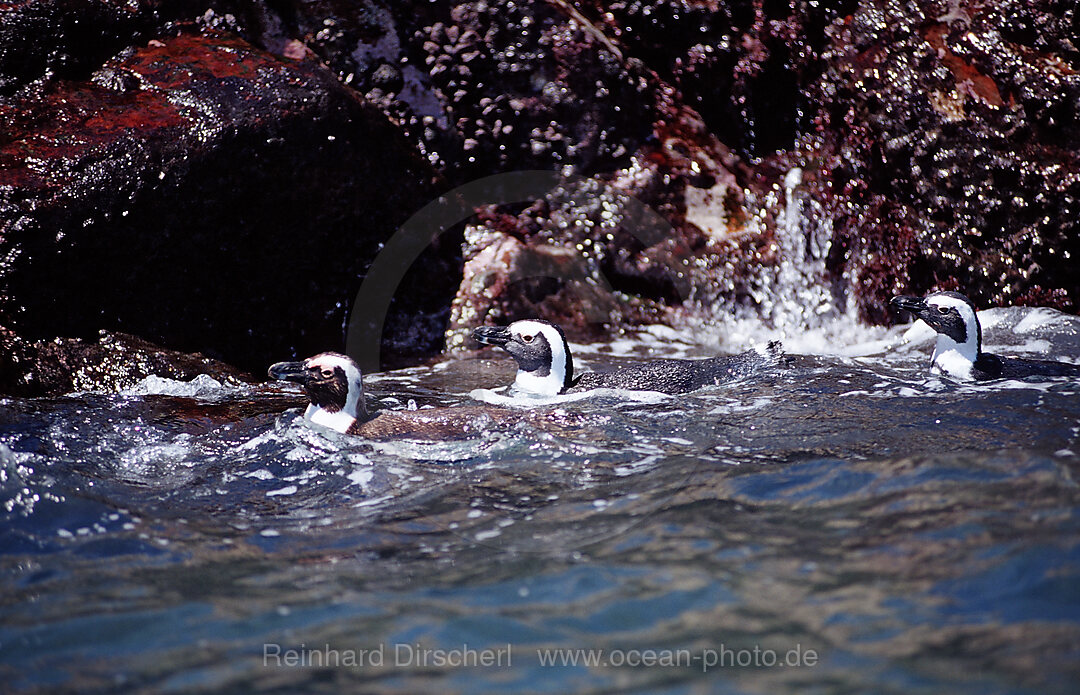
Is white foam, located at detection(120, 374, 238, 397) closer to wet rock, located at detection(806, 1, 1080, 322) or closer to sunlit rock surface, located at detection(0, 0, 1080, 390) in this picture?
sunlit rock surface, located at detection(0, 0, 1080, 390)

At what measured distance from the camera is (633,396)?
607cm

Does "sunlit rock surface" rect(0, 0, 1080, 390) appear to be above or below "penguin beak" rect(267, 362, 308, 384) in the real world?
above

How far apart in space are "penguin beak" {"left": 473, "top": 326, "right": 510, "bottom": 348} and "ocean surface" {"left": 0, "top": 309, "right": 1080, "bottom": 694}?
1.06 metres

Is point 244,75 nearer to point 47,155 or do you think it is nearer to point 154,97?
point 154,97

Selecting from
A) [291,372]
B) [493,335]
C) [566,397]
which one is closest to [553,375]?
[566,397]

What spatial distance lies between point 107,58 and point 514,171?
12.8 ft

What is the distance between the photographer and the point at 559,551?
3484 mm

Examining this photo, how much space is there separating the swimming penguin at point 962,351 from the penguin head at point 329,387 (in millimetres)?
4037

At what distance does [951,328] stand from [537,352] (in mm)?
2968

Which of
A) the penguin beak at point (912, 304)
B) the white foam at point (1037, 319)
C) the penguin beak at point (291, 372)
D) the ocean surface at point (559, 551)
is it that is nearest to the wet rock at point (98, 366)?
the ocean surface at point (559, 551)

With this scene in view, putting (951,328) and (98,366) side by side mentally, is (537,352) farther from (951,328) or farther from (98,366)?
(98,366)

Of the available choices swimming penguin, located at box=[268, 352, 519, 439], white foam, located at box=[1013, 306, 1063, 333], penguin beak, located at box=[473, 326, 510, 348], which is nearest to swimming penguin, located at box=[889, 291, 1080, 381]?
white foam, located at box=[1013, 306, 1063, 333]

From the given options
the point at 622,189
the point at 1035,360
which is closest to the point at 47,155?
the point at 622,189

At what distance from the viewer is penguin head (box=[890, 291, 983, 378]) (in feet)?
20.8
